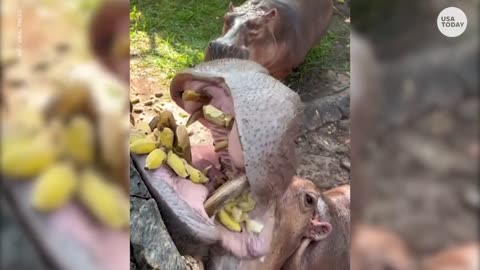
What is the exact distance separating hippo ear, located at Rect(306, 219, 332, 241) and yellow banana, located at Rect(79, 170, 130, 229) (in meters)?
0.36

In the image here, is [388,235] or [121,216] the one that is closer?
[121,216]

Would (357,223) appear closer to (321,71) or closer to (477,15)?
(321,71)

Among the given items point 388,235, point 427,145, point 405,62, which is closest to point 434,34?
→ point 405,62

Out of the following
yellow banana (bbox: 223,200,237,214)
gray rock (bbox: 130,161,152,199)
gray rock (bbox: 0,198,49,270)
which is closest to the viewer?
gray rock (bbox: 0,198,49,270)

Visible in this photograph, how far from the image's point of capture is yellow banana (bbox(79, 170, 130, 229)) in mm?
645

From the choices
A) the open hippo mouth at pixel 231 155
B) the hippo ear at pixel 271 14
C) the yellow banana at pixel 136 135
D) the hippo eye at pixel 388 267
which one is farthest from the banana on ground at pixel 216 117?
the hippo eye at pixel 388 267

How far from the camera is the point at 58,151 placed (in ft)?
2.06

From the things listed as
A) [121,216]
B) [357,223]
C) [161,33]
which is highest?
[161,33]

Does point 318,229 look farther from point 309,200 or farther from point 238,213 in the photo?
point 238,213

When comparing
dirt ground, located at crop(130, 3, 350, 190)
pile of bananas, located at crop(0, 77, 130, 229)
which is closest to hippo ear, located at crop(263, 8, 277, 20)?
dirt ground, located at crop(130, 3, 350, 190)

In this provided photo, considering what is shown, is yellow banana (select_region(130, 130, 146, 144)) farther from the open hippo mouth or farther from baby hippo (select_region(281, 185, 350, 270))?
baby hippo (select_region(281, 185, 350, 270))

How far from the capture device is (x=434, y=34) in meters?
0.90

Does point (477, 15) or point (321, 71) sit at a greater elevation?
point (477, 15)

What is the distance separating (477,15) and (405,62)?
0.44 ft
